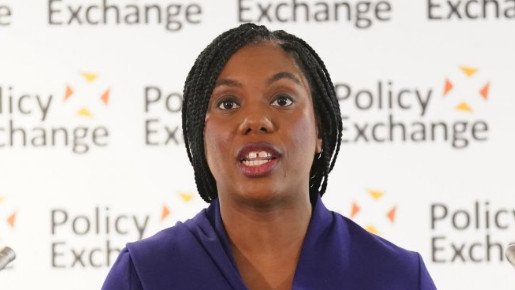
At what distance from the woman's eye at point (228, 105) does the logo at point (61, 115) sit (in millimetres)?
1209

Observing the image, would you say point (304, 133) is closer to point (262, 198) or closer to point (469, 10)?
point (262, 198)

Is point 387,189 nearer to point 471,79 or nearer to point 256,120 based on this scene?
point 471,79

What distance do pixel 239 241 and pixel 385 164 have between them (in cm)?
119

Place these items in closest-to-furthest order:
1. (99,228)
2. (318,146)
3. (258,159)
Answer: (258,159) < (318,146) < (99,228)

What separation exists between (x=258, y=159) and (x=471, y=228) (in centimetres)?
131

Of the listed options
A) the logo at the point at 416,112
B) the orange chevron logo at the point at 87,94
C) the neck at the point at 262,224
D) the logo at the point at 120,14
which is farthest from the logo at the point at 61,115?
the neck at the point at 262,224

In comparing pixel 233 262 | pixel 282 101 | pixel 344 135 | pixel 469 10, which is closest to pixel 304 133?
pixel 282 101

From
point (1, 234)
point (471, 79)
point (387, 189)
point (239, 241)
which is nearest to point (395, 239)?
point (387, 189)

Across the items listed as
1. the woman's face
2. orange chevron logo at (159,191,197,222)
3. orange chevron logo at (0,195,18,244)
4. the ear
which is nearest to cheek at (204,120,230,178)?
the woman's face

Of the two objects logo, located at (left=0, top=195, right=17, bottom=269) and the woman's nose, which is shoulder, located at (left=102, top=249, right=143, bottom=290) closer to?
the woman's nose

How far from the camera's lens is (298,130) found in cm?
108

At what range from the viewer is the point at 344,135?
226 centimetres

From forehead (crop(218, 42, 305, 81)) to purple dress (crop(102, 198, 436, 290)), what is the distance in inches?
6.2

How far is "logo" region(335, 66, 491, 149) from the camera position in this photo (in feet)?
7.40
